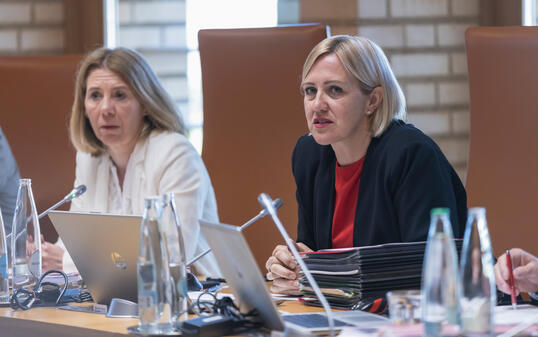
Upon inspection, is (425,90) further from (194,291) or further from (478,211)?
(478,211)

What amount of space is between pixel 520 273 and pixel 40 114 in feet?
6.84

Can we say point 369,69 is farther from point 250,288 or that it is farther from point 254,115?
point 250,288

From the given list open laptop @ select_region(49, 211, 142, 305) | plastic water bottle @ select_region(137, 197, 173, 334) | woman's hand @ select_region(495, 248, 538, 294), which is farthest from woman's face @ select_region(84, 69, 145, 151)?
woman's hand @ select_region(495, 248, 538, 294)

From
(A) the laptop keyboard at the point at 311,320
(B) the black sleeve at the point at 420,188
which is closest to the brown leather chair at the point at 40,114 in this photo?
(B) the black sleeve at the point at 420,188

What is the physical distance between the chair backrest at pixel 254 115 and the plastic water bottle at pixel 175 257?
44.5 inches

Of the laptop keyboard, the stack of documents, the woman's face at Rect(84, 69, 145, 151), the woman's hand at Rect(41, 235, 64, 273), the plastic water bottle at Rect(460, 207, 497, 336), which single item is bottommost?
the woman's hand at Rect(41, 235, 64, 273)

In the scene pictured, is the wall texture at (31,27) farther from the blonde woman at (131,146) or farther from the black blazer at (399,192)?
the black blazer at (399,192)

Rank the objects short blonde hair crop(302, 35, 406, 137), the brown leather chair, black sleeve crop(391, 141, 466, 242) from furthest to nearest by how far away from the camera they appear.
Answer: the brown leather chair → short blonde hair crop(302, 35, 406, 137) → black sleeve crop(391, 141, 466, 242)

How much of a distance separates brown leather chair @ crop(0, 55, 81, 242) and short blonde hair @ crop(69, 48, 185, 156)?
0.18 meters

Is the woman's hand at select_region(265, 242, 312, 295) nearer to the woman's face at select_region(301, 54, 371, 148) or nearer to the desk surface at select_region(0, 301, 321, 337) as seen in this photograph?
the desk surface at select_region(0, 301, 321, 337)

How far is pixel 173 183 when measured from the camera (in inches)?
105

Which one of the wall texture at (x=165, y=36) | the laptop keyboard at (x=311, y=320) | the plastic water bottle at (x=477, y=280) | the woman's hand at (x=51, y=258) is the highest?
the wall texture at (x=165, y=36)

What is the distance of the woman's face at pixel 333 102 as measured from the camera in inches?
82.8

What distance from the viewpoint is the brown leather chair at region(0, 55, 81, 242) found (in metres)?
3.07
